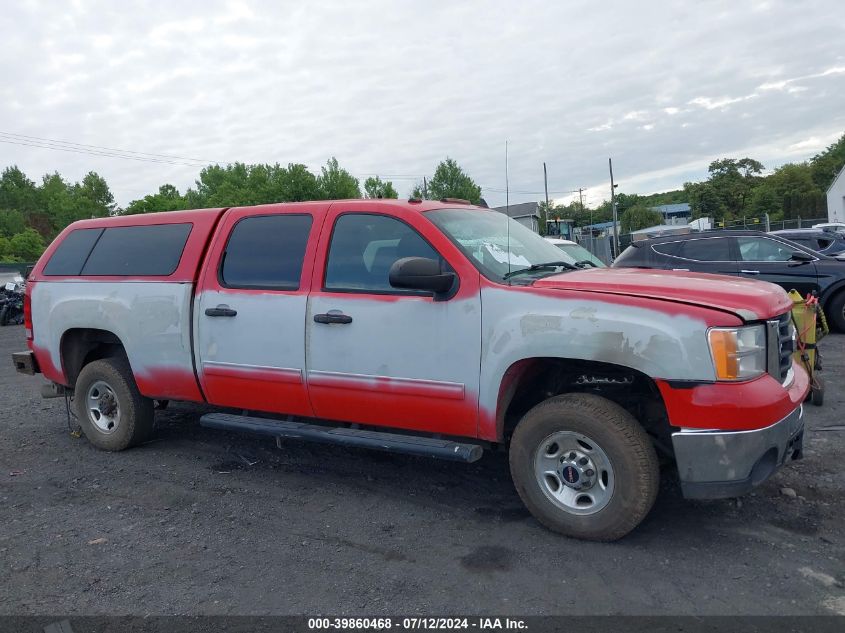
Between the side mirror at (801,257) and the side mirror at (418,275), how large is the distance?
859 centimetres

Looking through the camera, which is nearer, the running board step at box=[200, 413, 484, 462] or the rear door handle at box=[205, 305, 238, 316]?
the running board step at box=[200, 413, 484, 462]

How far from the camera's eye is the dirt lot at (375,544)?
130 inches

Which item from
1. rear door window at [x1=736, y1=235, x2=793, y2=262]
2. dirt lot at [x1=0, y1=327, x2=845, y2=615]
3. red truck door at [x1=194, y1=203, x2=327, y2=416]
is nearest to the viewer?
dirt lot at [x1=0, y1=327, x2=845, y2=615]

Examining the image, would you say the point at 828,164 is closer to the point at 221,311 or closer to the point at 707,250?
the point at 707,250

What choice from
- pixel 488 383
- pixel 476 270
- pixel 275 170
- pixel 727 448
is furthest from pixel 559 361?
pixel 275 170

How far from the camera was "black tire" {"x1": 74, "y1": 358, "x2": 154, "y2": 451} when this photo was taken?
5.79m

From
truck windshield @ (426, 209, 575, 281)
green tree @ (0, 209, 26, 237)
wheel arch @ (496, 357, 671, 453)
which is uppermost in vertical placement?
green tree @ (0, 209, 26, 237)

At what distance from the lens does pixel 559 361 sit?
395 centimetres

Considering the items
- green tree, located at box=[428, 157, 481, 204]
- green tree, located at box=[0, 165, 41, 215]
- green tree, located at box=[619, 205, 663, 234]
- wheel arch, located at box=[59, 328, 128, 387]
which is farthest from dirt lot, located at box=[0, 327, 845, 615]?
green tree, located at box=[0, 165, 41, 215]

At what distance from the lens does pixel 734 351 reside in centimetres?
343

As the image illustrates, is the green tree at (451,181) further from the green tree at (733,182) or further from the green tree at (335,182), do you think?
the green tree at (733,182)

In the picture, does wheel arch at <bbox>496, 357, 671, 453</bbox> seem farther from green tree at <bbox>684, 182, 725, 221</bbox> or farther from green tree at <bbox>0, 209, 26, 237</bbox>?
green tree at <bbox>684, 182, 725, 221</bbox>

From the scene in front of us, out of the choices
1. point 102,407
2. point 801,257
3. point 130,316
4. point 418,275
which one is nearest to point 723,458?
point 418,275

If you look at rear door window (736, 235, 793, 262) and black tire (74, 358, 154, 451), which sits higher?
rear door window (736, 235, 793, 262)
